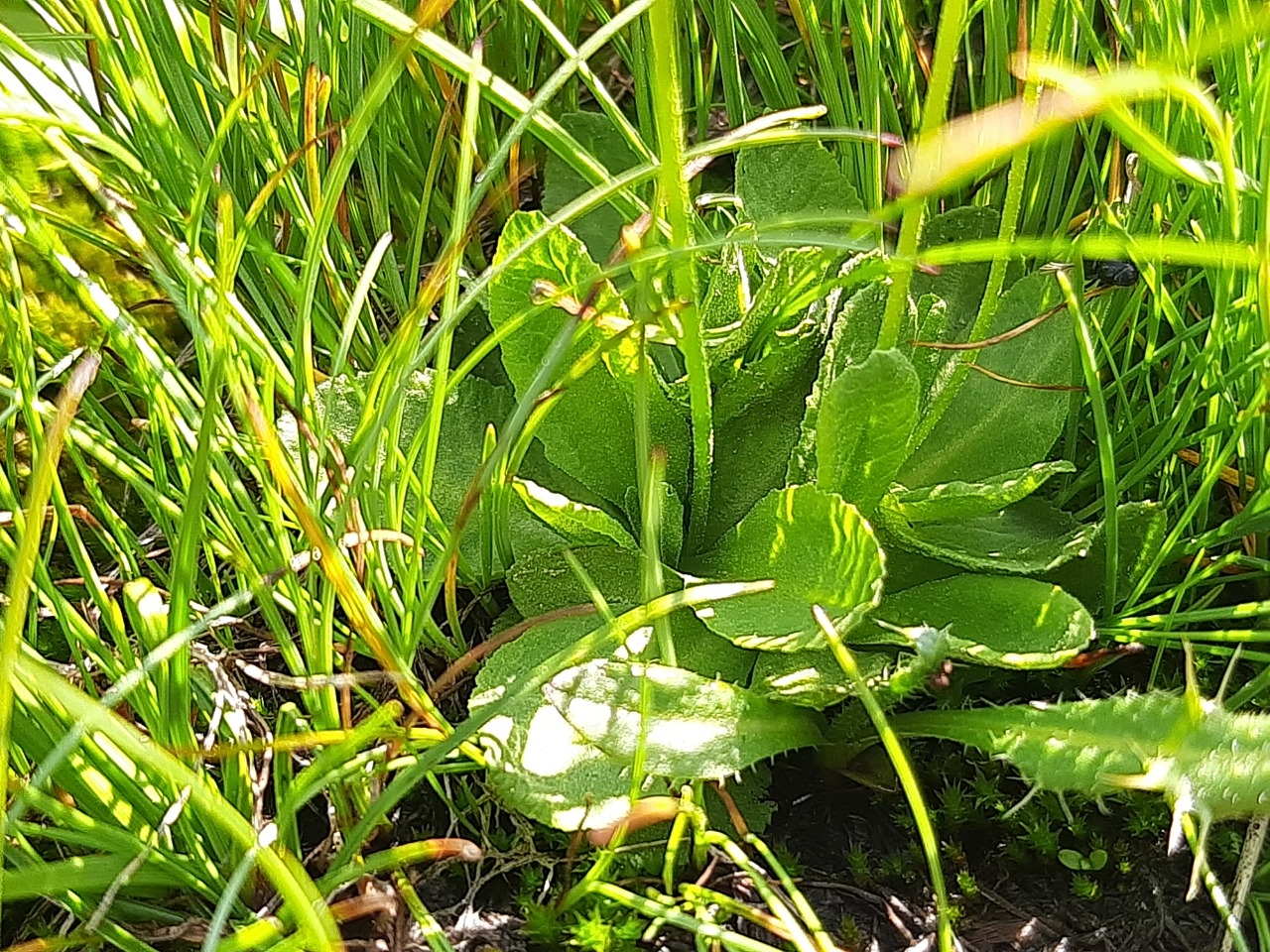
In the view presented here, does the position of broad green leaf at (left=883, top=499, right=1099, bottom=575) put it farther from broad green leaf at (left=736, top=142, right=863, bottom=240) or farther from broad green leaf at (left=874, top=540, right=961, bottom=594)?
broad green leaf at (left=736, top=142, right=863, bottom=240)

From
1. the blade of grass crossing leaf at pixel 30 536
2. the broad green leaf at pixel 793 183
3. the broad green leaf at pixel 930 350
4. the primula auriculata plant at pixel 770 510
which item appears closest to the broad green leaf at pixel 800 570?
the primula auriculata plant at pixel 770 510

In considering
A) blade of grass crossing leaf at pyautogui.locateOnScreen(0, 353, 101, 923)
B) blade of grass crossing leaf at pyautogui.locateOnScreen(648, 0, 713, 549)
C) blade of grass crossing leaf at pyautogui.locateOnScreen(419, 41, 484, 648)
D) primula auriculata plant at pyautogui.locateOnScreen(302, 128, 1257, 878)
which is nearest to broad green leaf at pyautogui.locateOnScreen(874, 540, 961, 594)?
primula auriculata plant at pyautogui.locateOnScreen(302, 128, 1257, 878)

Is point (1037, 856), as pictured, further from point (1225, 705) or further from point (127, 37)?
point (127, 37)

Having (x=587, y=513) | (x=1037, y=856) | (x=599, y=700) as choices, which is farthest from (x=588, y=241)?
(x=1037, y=856)

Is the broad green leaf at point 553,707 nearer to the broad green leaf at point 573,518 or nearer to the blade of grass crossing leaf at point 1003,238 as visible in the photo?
the broad green leaf at point 573,518

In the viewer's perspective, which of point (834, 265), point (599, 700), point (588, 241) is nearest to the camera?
point (599, 700)

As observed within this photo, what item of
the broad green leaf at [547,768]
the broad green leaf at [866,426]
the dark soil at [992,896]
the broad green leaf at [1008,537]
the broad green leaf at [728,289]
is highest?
the broad green leaf at [728,289]
